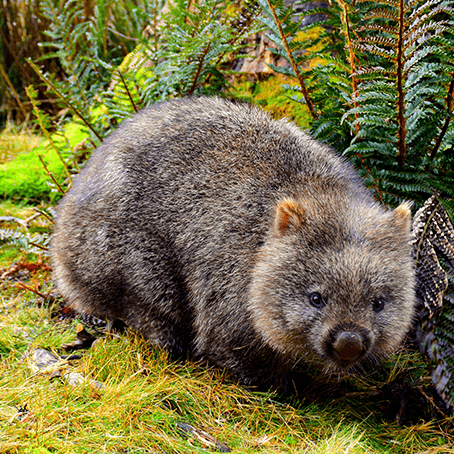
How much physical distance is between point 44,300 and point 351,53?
160 inches

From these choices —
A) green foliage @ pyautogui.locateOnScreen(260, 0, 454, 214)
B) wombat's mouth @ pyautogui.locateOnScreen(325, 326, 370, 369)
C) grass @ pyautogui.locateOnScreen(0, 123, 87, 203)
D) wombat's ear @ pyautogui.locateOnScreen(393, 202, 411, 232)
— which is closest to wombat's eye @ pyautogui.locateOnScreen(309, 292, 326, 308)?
wombat's mouth @ pyautogui.locateOnScreen(325, 326, 370, 369)

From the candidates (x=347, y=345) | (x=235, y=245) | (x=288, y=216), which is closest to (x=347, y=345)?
(x=347, y=345)

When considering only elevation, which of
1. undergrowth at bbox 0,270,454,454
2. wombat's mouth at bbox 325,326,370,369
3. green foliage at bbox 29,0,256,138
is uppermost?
green foliage at bbox 29,0,256,138

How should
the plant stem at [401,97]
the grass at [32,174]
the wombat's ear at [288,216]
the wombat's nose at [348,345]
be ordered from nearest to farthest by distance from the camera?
the wombat's nose at [348,345] < the wombat's ear at [288,216] < the plant stem at [401,97] < the grass at [32,174]

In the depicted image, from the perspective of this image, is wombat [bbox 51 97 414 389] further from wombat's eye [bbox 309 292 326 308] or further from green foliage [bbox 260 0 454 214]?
green foliage [bbox 260 0 454 214]

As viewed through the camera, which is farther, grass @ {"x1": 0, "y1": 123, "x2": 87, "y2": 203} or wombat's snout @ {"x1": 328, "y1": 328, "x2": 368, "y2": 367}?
grass @ {"x1": 0, "y1": 123, "x2": 87, "y2": 203}

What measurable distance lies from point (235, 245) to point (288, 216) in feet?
2.00

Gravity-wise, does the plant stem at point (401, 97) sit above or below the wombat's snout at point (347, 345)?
above

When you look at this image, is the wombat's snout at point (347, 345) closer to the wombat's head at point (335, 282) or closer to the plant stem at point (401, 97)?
the wombat's head at point (335, 282)

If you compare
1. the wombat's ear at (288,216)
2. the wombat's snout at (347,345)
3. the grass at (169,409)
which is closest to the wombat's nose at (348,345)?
the wombat's snout at (347,345)

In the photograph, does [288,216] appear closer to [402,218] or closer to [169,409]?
[402,218]

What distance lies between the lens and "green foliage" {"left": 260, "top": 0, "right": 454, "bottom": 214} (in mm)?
4449

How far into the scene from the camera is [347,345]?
3.37 metres

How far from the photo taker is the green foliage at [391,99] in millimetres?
4449
